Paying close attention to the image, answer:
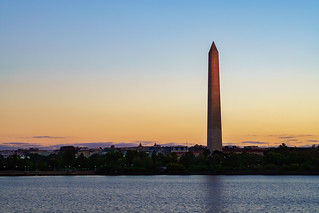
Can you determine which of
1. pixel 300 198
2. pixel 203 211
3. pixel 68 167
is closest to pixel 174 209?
pixel 203 211

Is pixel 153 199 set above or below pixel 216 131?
below

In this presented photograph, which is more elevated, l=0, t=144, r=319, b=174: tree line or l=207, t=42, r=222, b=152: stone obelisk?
l=207, t=42, r=222, b=152: stone obelisk

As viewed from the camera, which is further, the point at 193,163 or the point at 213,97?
the point at 193,163

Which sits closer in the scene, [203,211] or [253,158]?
[203,211]

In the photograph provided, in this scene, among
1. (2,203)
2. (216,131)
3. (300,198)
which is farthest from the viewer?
(216,131)

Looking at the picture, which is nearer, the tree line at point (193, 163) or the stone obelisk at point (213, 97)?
the stone obelisk at point (213, 97)

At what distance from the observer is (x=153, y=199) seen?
1676 inches

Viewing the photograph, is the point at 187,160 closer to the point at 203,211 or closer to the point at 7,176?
the point at 7,176

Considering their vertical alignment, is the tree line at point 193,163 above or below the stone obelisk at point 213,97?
below

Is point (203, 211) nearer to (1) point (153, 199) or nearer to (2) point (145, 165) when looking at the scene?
(1) point (153, 199)

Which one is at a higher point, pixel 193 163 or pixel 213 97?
pixel 213 97

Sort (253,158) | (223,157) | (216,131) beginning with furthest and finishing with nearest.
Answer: (253,158) → (223,157) → (216,131)

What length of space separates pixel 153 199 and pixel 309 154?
177 ft

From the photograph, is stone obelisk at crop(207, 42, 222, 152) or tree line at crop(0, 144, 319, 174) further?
tree line at crop(0, 144, 319, 174)
